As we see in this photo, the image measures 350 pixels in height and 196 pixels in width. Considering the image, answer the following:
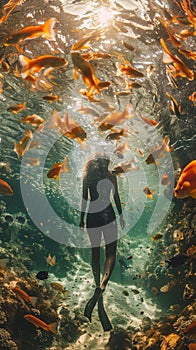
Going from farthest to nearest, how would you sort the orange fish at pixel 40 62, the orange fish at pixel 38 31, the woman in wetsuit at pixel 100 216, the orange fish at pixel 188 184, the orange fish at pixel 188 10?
the orange fish at pixel 188 10 → the woman in wetsuit at pixel 100 216 → the orange fish at pixel 40 62 → the orange fish at pixel 38 31 → the orange fish at pixel 188 184

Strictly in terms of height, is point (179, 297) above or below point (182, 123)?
below

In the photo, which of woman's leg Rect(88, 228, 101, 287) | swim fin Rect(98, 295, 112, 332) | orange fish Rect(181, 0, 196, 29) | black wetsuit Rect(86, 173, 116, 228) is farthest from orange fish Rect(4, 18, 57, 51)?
swim fin Rect(98, 295, 112, 332)

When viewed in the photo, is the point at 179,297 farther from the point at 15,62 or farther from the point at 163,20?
the point at 15,62

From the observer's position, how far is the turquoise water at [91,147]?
830 cm

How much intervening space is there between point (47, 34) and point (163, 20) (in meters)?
5.17

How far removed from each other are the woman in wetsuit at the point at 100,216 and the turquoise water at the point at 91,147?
1.80m

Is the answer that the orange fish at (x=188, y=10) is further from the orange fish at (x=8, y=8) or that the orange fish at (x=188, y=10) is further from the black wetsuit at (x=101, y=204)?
the black wetsuit at (x=101, y=204)

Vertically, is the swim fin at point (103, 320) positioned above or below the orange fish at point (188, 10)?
below

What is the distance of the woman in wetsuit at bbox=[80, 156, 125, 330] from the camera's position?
593cm

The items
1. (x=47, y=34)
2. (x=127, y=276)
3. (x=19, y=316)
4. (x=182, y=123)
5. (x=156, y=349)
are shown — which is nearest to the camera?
(x=47, y=34)

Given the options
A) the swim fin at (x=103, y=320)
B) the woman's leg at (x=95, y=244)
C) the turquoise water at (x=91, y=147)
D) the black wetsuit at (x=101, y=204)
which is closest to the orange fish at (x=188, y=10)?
the turquoise water at (x=91, y=147)

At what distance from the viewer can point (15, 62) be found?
10883 millimetres

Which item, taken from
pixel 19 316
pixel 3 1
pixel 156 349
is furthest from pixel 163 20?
pixel 19 316

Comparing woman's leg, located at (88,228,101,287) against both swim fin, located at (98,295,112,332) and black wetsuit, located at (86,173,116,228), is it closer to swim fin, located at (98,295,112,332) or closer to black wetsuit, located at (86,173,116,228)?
black wetsuit, located at (86,173,116,228)
